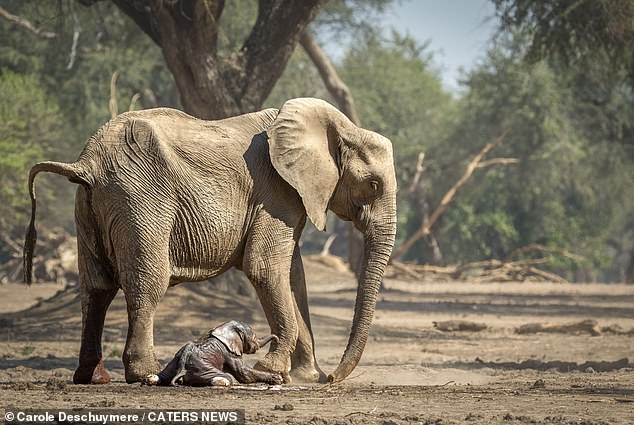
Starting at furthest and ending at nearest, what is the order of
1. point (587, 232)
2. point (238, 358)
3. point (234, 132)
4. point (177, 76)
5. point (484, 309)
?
1. point (587, 232)
2. point (484, 309)
3. point (177, 76)
4. point (234, 132)
5. point (238, 358)

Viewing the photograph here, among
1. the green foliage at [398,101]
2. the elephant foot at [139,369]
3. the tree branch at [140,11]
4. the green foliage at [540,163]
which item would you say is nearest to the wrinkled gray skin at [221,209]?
the elephant foot at [139,369]

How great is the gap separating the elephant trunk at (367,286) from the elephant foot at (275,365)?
444 millimetres

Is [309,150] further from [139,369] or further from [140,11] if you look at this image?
[140,11]

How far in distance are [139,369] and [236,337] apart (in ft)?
2.61

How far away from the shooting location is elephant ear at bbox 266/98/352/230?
9.73 m

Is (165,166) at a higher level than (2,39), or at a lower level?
lower

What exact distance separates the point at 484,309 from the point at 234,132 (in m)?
14.8

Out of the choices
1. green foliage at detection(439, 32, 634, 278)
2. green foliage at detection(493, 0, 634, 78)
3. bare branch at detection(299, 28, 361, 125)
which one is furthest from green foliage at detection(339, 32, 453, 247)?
green foliage at detection(493, 0, 634, 78)

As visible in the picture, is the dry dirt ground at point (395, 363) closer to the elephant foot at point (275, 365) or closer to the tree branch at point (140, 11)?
the elephant foot at point (275, 365)

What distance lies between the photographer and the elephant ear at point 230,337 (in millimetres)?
9023

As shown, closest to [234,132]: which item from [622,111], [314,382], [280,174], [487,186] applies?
[280,174]

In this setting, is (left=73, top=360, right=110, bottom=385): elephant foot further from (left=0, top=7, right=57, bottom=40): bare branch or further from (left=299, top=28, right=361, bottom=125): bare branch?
(left=0, top=7, right=57, bottom=40): bare branch

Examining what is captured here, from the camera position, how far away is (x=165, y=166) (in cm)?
929

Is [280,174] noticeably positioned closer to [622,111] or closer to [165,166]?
[165,166]
